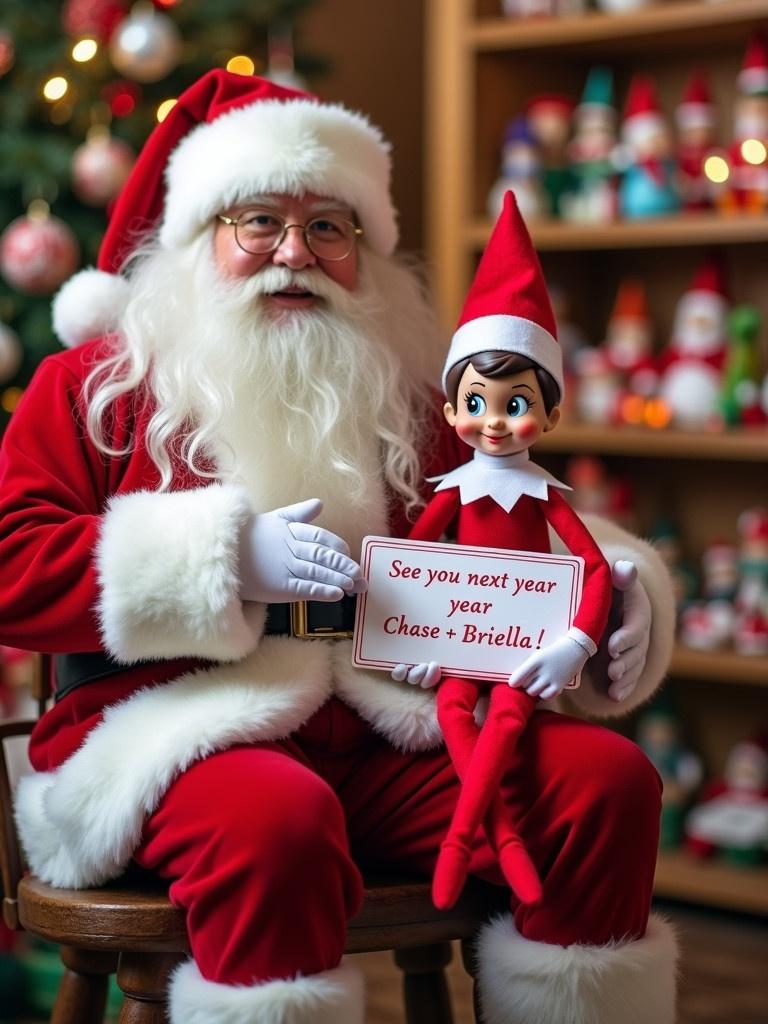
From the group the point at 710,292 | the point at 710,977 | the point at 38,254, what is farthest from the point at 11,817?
the point at 710,292

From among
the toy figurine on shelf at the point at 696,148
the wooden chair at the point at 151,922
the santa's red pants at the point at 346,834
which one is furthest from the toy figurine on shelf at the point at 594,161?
the wooden chair at the point at 151,922

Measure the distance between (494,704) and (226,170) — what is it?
2.09ft

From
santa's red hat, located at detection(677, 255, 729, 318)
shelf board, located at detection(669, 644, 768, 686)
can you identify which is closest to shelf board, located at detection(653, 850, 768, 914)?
shelf board, located at detection(669, 644, 768, 686)

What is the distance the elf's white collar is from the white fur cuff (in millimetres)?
215

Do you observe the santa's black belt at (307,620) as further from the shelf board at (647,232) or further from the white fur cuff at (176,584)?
the shelf board at (647,232)

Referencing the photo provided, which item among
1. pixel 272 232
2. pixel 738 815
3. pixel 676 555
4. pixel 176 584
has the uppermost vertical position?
pixel 272 232

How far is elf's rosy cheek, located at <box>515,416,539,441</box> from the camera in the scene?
1.23m

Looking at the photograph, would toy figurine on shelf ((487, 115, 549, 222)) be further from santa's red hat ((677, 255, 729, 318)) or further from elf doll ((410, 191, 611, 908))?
elf doll ((410, 191, 611, 908))

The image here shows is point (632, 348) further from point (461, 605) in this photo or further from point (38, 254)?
point (461, 605)

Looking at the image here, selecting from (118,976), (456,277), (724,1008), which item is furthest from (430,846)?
(456,277)

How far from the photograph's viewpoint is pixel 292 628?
130cm

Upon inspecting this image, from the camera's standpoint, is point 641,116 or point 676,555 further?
point 676,555

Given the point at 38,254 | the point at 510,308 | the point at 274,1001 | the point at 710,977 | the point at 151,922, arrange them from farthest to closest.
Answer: the point at 710,977 < the point at 38,254 < the point at 510,308 < the point at 151,922 < the point at 274,1001

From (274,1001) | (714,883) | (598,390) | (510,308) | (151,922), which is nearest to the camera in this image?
(274,1001)
